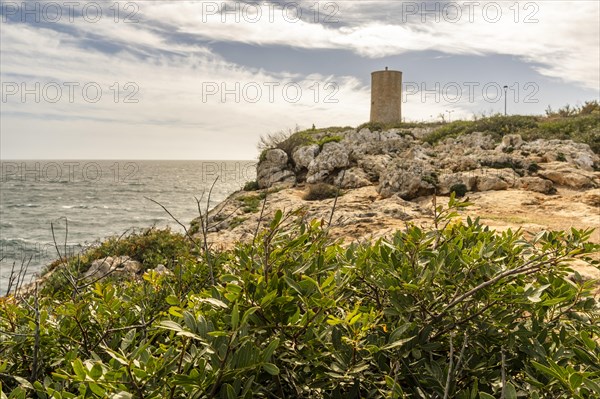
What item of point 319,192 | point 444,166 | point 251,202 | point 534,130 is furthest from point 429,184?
point 534,130

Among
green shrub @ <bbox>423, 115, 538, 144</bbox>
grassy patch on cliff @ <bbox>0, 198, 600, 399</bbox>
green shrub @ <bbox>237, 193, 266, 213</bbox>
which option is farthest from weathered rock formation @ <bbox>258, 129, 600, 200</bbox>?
grassy patch on cliff @ <bbox>0, 198, 600, 399</bbox>

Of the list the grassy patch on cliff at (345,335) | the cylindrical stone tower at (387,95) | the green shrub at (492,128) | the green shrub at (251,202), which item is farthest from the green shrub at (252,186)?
the cylindrical stone tower at (387,95)

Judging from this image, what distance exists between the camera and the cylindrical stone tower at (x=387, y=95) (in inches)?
1578

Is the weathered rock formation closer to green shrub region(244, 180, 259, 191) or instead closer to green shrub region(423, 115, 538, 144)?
green shrub region(244, 180, 259, 191)

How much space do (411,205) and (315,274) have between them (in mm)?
11176

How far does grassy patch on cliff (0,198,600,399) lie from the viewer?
1164mm

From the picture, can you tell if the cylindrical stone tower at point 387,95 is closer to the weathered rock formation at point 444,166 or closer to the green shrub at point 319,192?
the weathered rock formation at point 444,166

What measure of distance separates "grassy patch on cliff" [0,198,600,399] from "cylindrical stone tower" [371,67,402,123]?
40.2 metres

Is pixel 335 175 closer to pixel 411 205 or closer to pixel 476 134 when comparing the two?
pixel 411 205

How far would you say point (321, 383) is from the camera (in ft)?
4.33

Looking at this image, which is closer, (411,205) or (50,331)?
(50,331)

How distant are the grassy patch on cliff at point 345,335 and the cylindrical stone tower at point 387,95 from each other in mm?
40211

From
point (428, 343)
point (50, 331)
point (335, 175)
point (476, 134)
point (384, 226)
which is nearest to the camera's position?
point (428, 343)

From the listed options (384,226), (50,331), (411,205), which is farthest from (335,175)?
(50,331)
